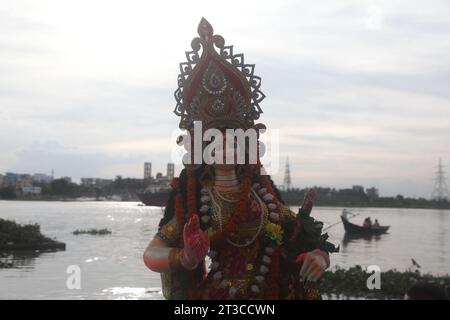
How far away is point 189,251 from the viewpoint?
362 centimetres

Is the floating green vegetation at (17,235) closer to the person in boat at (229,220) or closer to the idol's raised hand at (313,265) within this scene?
the person in boat at (229,220)

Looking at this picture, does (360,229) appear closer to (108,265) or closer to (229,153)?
(108,265)

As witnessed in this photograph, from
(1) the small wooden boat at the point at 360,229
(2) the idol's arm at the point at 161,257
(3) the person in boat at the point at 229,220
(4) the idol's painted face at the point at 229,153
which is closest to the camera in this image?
(2) the idol's arm at the point at 161,257

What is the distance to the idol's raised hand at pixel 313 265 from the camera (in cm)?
384

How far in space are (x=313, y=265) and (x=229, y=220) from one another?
0.62m

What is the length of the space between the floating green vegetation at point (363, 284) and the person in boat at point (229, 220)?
35.6ft

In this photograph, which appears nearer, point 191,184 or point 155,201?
point 191,184

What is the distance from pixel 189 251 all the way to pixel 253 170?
0.90 meters

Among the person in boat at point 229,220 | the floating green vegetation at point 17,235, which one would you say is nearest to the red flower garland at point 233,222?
the person in boat at point 229,220

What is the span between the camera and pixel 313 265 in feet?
12.6

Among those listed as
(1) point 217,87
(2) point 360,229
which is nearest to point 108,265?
(1) point 217,87
